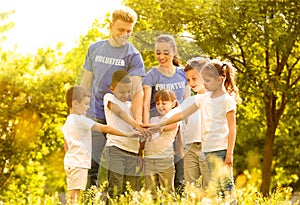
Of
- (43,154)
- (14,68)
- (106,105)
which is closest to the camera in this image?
(106,105)

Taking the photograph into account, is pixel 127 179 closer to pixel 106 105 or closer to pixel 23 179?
pixel 106 105

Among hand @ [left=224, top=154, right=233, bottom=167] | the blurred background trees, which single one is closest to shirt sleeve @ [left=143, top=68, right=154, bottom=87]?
hand @ [left=224, top=154, right=233, bottom=167]

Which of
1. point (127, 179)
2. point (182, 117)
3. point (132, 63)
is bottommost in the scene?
point (127, 179)

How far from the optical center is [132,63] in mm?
6789

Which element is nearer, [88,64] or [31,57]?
[88,64]

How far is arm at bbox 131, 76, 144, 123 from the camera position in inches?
263

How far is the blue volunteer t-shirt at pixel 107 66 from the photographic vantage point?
6.74 metres

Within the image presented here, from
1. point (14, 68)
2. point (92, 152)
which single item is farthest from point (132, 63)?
point (14, 68)

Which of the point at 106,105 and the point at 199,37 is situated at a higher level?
the point at 199,37

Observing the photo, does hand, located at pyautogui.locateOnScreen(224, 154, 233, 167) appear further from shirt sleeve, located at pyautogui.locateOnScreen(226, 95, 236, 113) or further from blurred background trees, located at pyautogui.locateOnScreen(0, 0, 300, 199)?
blurred background trees, located at pyautogui.locateOnScreen(0, 0, 300, 199)

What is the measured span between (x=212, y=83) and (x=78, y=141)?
1.33 metres

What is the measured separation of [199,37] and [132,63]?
8.29 metres

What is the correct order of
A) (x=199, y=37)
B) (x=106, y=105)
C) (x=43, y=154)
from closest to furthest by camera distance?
(x=106, y=105), (x=199, y=37), (x=43, y=154)

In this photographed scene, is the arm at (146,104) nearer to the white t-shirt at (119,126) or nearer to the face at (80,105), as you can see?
the white t-shirt at (119,126)
